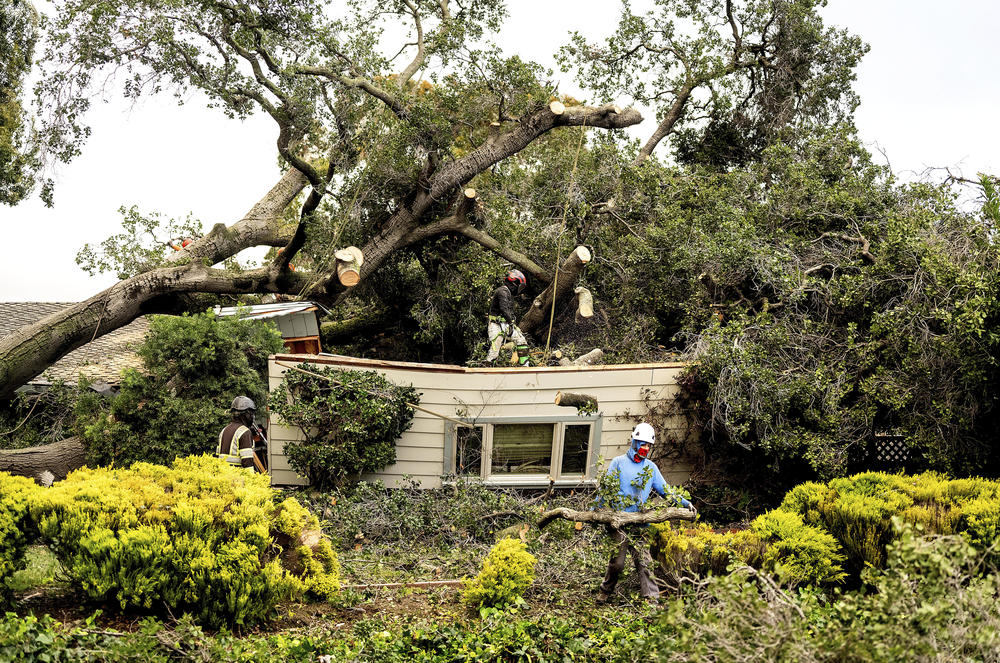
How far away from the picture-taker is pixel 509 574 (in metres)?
7.07

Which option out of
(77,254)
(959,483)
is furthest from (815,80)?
(77,254)

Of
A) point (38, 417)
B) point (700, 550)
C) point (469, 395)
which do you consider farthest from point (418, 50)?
point (700, 550)

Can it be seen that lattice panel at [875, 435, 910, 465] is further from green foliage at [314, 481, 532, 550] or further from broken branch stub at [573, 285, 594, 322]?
green foliage at [314, 481, 532, 550]

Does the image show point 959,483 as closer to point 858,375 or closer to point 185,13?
point 858,375

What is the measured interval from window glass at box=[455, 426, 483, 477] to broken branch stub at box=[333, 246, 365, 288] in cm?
397

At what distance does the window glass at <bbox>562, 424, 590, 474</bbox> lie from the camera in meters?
11.8

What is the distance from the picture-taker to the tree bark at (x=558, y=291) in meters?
14.2

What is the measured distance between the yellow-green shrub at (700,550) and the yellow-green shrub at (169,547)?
3.33m

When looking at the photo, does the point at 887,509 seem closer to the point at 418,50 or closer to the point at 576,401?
the point at 576,401

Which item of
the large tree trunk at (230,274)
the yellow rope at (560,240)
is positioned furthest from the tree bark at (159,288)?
the yellow rope at (560,240)

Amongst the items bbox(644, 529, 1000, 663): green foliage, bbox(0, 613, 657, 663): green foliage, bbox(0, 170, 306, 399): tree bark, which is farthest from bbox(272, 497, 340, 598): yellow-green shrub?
bbox(0, 170, 306, 399): tree bark

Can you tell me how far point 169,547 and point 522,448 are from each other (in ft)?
20.0

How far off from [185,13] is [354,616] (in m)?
10.5

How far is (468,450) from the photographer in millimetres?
11672
